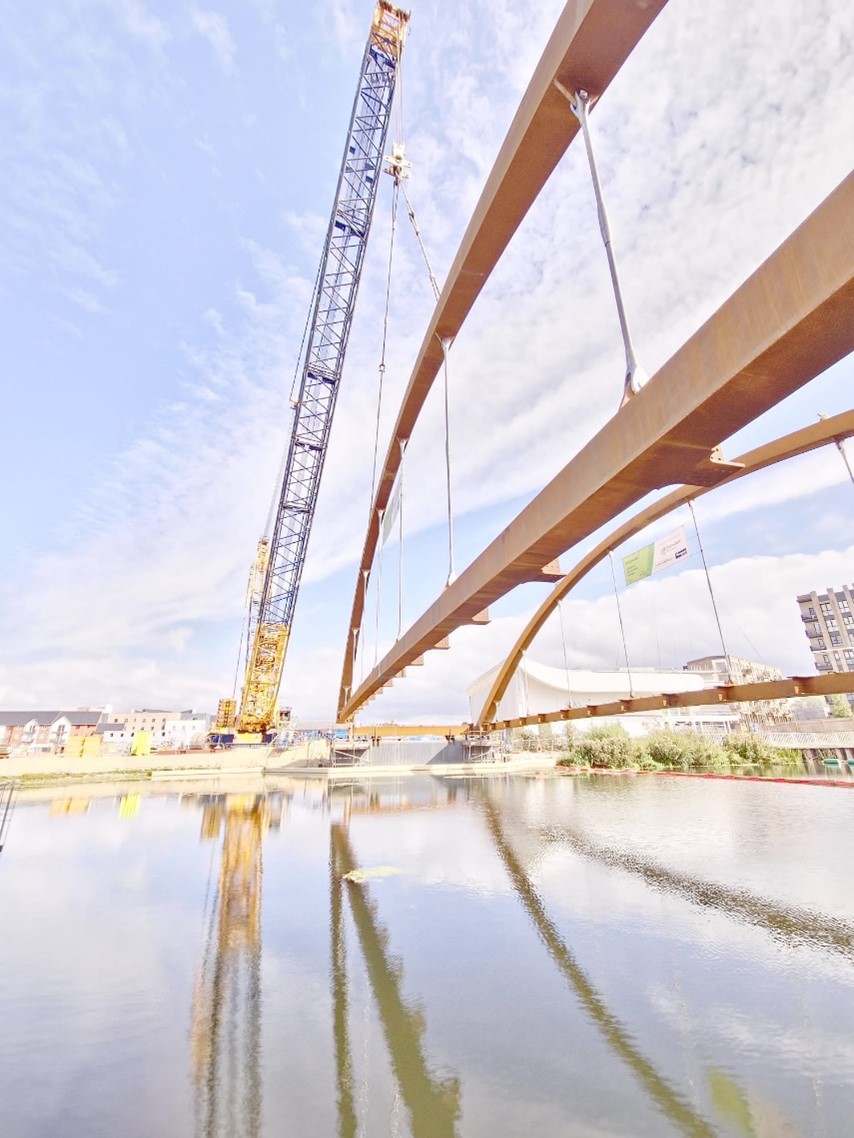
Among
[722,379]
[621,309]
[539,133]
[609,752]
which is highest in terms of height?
[539,133]

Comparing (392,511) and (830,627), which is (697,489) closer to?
(392,511)

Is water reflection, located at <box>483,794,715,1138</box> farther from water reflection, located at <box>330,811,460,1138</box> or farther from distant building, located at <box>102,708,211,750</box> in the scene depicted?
distant building, located at <box>102,708,211,750</box>

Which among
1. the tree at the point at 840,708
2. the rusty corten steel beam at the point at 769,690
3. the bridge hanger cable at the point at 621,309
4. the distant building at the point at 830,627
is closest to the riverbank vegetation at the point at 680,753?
the tree at the point at 840,708

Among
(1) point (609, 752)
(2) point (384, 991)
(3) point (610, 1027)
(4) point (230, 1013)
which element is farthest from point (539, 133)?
(1) point (609, 752)

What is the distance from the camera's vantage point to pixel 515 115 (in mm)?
6371

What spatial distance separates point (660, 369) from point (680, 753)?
41020 mm

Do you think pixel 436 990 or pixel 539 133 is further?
pixel 539 133

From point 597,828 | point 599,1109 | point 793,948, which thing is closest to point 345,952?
point 599,1109

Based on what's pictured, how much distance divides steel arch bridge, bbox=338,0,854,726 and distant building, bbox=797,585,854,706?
379ft

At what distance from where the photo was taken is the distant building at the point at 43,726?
94500mm

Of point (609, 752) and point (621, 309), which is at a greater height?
point (621, 309)

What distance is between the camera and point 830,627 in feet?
330

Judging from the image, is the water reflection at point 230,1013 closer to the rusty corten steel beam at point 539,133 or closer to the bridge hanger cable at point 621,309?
the rusty corten steel beam at point 539,133

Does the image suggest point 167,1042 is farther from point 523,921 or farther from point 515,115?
point 515,115
